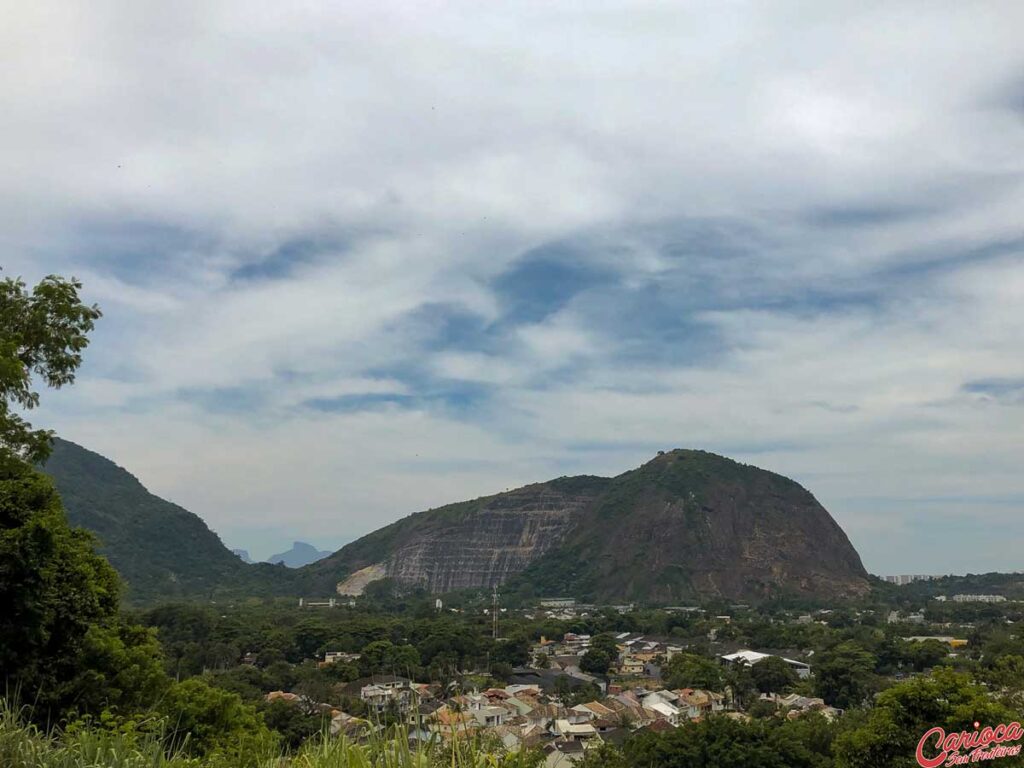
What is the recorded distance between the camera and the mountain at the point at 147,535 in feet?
364

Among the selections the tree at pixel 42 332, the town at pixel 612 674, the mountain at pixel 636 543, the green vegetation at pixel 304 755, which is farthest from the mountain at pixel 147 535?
the green vegetation at pixel 304 755

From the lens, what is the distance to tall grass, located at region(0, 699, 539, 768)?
371 centimetres

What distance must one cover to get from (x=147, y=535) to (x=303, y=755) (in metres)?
133

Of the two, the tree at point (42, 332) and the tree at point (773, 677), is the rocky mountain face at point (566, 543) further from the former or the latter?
the tree at point (42, 332)

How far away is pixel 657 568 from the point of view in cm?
11925

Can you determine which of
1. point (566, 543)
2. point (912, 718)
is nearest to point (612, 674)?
point (912, 718)

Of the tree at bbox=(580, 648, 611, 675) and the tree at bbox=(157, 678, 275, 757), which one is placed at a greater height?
the tree at bbox=(157, 678, 275, 757)

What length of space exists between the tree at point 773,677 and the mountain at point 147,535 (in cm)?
8057

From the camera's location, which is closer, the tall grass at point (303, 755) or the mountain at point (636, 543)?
the tall grass at point (303, 755)

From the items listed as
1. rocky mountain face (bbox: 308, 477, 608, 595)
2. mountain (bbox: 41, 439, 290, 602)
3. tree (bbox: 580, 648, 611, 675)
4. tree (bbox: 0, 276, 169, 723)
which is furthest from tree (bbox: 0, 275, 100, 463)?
rocky mountain face (bbox: 308, 477, 608, 595)

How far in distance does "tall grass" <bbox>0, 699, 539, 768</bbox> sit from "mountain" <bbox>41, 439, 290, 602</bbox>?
341ft

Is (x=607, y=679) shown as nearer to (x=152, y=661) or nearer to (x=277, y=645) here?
(x=277, y=645)

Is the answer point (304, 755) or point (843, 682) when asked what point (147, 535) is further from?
point (304, 755)

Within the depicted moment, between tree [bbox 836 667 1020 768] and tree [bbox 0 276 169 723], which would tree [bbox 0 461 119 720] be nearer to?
tree [bbox 0 276 169 723]
